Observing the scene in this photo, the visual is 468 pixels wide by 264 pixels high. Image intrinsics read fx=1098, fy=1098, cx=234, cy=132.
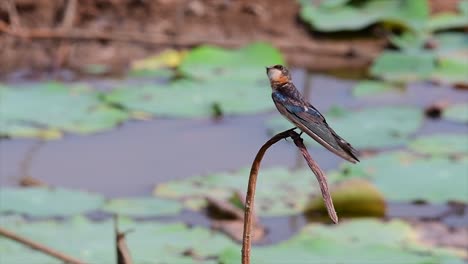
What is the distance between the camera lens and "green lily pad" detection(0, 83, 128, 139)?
450 centimetres

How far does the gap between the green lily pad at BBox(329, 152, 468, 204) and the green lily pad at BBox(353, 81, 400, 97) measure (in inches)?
38.4

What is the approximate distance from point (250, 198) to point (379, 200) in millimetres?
2228

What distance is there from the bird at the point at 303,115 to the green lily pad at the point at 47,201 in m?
2.14

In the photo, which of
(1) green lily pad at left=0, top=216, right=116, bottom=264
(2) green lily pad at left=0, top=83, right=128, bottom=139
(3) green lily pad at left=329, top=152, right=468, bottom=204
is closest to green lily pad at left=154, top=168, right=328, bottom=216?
(3) green lily pad at left=329, top=152, right=468, bottom=204

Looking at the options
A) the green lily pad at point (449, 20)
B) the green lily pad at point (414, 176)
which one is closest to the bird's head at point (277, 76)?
the green lily pad at point (414, 176)

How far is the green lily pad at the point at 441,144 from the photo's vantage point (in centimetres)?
423

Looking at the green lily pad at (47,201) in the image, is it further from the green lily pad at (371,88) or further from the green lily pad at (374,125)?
the green lily pad at (371,88)

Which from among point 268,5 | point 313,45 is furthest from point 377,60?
point 268,5

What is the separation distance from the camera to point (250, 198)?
1.44 metres

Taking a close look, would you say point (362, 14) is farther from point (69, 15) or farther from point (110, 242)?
point (110, 242)

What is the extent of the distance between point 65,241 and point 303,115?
6.11 feet

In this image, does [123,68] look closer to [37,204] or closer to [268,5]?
[268,5]

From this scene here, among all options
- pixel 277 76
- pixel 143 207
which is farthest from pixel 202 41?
pixel 277 76

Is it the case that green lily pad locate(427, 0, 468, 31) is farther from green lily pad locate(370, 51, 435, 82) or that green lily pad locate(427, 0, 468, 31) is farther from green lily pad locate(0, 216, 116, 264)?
green lily pad locate(0, 216, 116, 264)
